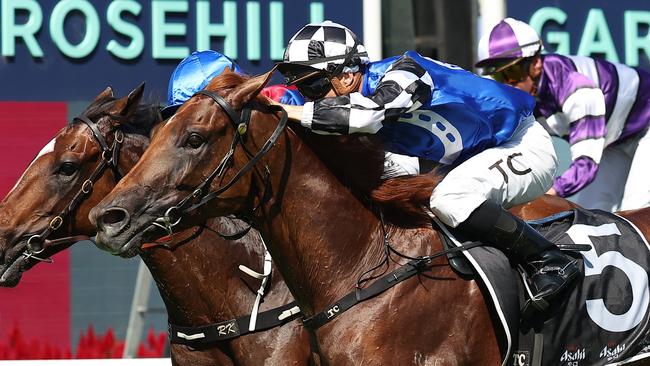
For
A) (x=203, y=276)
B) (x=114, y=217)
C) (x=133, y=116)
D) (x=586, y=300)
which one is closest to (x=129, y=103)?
(x=133, y=116)

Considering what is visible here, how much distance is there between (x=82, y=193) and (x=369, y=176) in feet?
3.94

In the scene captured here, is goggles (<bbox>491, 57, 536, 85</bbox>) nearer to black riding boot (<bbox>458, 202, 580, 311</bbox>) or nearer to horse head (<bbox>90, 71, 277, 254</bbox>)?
black riding boot (<bbox>458, 202, 580, 311</bbox>)

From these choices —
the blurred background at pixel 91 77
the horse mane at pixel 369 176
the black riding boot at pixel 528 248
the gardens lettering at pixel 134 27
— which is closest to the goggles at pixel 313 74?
the horse mane at pixel 369 176

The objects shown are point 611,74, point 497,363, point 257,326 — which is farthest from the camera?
point 611,74

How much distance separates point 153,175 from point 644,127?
129 inches

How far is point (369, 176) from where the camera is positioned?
3609 mm

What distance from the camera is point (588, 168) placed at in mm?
5258

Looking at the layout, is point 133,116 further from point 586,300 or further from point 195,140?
point 586,300

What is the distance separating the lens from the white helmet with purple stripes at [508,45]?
18.1 ft

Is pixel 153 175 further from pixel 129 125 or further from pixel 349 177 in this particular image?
pixel 129 125

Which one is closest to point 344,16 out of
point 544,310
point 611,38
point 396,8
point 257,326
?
point 396,8

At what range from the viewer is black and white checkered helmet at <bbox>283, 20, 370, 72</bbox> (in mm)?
3666

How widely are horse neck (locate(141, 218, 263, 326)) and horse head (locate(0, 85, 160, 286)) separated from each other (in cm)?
31

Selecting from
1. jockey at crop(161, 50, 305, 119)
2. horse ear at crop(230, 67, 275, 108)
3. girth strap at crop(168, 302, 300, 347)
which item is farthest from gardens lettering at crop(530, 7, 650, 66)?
horse ear at crop(230, 67, 275, 108)
